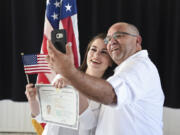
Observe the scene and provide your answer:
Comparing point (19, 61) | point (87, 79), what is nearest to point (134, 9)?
point (19, 61)

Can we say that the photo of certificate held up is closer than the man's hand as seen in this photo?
No

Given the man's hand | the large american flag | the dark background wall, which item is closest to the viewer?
the man's hand

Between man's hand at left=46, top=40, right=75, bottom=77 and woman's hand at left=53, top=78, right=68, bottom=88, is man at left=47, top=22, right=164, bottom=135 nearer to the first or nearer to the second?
man's hand at left=46, top=40, right=75, bottom=77

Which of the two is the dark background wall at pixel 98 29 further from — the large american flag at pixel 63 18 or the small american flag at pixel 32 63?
the small american flag at pixel 32 63

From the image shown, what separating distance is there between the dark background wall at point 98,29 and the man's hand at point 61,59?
1772mm

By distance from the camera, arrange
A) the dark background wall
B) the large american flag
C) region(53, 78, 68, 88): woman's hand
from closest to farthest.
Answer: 1. region(53, 78, 68, 88): woman's hand
2. the large american flag
3. the dark background wall

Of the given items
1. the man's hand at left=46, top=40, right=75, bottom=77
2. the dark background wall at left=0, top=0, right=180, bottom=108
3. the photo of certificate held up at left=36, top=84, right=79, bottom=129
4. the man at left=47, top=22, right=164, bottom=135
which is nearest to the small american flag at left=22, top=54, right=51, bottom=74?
the photo of certificate held up at left=36, top=84, right=79, bottom=129

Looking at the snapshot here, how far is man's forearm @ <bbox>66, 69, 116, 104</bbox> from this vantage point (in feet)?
2.41

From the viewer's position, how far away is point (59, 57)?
0.69 metres

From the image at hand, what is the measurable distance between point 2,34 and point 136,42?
181 centimetres

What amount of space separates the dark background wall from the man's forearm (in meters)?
1.70

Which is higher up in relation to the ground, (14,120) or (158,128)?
(158,128)

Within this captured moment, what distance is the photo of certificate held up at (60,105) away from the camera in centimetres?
107

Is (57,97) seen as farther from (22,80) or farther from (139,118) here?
(22,80)
